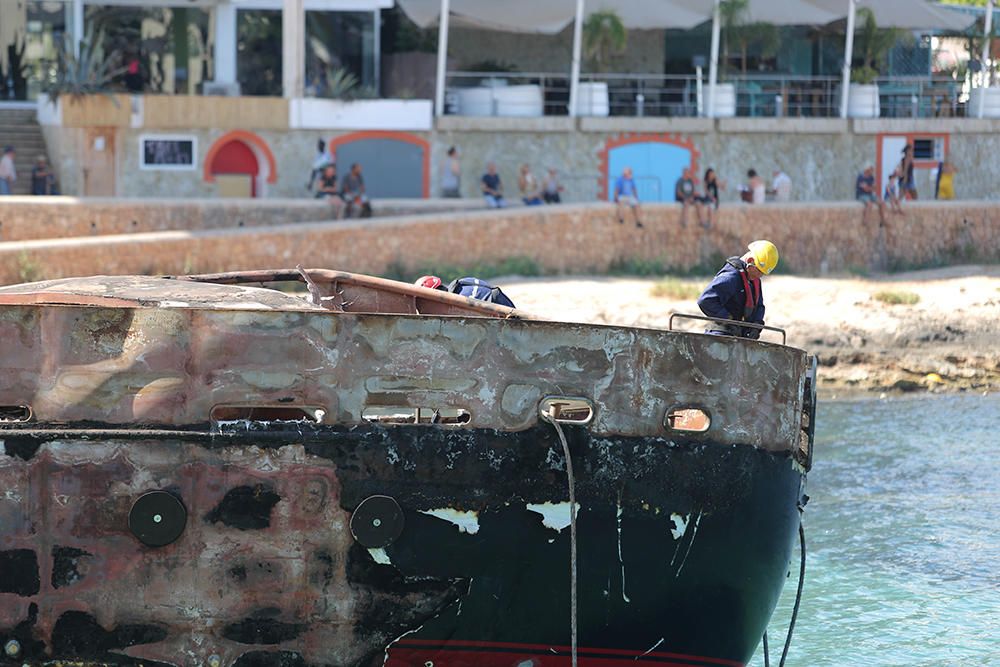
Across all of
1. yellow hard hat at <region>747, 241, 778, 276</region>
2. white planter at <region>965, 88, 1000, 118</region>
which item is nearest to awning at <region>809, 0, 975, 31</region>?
white planter at <region>965, 88, 1000, 118</region>

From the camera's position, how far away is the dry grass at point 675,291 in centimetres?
2330

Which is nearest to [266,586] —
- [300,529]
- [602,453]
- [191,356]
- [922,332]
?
[300,529]

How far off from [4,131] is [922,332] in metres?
15.7

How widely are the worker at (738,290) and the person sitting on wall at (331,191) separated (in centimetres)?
1568

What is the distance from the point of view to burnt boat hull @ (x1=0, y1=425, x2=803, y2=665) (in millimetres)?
7059

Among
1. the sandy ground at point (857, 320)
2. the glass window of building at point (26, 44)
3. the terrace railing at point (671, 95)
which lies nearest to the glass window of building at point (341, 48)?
the terrace railing at point (671, 95)

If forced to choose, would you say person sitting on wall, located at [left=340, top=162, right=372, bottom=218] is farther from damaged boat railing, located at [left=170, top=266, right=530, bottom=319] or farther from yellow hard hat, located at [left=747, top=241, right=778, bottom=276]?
yellow hard hat, located at [left=747, top=241, right=778, bottom=276]

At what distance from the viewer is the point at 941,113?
31.8 meters

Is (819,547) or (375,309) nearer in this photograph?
(375,309)

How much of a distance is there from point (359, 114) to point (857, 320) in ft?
32.1

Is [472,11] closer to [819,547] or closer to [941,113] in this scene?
[941,113]

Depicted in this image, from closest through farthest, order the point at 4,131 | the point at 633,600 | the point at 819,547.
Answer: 1. the point at 633,600
2. the point at 819,547
3. the point at 4,131

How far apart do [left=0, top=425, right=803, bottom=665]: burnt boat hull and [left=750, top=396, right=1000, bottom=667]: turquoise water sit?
10.3 ft

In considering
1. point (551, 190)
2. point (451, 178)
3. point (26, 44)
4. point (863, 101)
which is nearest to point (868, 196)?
point (863, 101)
